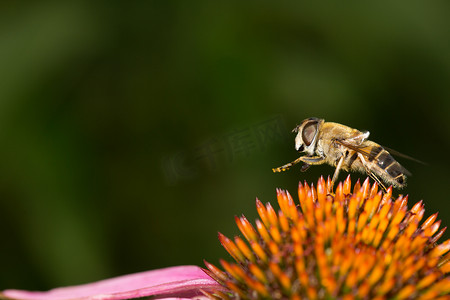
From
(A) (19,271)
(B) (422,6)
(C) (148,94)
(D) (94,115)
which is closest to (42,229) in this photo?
(A) (19,271)

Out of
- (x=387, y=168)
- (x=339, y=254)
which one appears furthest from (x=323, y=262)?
(x=387, y=168)

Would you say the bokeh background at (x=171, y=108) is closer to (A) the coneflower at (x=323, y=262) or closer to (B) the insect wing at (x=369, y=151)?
(B) the insect wing at (x=369, y=151)

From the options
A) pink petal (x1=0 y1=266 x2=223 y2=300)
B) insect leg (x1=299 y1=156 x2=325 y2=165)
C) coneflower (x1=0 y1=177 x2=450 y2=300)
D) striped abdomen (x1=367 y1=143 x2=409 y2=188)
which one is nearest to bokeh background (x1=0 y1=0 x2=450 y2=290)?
insect leg (x1=299 y1=156 x2=325 y2=165)

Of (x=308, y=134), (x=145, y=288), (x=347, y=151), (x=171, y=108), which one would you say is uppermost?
(x=171, y=108)

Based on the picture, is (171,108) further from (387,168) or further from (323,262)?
(323,262)

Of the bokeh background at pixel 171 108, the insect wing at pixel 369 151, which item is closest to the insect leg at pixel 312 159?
the insect wing at pixel 369 151

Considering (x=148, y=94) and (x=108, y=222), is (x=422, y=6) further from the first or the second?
Result: (x=108, y=222)

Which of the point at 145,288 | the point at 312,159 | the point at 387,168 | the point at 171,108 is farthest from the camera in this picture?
→ the point at 171,108
